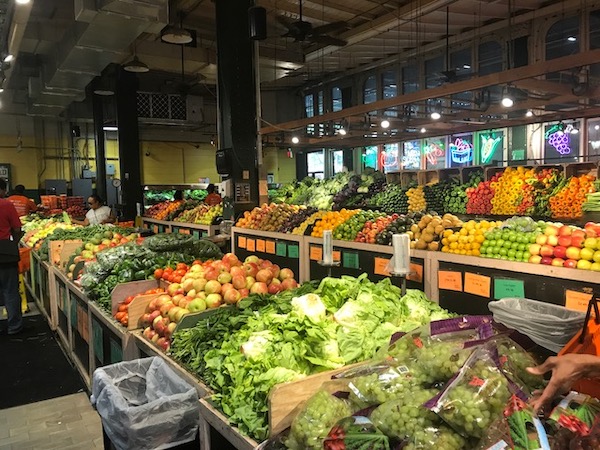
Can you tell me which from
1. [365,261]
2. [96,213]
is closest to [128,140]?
[96,213]

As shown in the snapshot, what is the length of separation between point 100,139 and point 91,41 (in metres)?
7.65

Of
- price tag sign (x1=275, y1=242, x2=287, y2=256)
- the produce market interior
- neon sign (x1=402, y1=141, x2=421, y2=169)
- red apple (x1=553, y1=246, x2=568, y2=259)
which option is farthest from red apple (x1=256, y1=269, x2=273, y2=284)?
neon sign (x1=402, y1=141, x2=421, y2=169)

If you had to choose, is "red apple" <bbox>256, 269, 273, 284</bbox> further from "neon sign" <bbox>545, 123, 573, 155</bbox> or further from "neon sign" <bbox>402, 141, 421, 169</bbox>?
"neon sign" <bbox>402, 141, 421, 169</bbox>

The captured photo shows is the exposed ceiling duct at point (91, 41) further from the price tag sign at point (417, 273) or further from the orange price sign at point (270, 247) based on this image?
the price tag sign at point (417, 273)

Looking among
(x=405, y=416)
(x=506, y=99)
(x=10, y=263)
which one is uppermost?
(x=506, y=99)

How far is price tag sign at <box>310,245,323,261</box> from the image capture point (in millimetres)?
4918

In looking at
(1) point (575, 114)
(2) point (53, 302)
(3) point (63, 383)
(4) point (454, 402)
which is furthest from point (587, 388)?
(1) point (575, 114)

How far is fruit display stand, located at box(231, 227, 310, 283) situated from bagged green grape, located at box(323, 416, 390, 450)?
3505 mm

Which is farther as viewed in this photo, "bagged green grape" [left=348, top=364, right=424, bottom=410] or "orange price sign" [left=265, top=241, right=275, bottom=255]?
"orange price sign" [left=265, top=241, right=275, bottom=255]

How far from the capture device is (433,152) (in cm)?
1279

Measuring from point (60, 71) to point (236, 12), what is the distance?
14.5ft

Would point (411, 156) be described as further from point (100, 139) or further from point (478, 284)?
point (478, 284)

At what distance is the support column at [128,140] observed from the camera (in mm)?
13328

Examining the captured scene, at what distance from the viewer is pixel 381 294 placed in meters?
2.88
